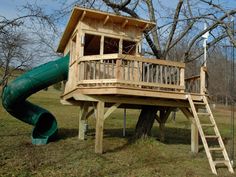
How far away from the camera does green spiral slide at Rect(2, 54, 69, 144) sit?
10.6 m

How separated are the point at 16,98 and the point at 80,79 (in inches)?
108

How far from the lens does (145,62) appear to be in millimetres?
9227

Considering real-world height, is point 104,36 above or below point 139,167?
above

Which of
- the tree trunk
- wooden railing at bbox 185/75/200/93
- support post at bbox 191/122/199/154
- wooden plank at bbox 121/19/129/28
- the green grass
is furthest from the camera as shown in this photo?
the tree trunk

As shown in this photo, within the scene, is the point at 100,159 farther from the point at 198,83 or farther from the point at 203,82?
the point at 198,83

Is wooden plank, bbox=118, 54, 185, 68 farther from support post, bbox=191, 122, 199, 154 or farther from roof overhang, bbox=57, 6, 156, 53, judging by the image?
support post, bbox=191, 122, 199, 154

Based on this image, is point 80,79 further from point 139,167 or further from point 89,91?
point 139,167

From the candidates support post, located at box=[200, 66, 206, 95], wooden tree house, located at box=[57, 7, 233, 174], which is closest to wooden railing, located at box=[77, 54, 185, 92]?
wooden tree house, located at box=[57, 7, 233, 174]

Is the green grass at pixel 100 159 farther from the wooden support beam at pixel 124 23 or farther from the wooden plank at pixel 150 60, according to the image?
the wooden support beam at pixel 124 23

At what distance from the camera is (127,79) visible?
9.11 m

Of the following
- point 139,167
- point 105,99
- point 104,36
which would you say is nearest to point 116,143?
point 105,99

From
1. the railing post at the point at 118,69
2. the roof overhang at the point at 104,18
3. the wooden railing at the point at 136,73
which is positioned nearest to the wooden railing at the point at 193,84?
the wooden railing at the point at 136,73

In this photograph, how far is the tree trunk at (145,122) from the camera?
11.0 meters

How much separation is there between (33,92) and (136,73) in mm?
4079
